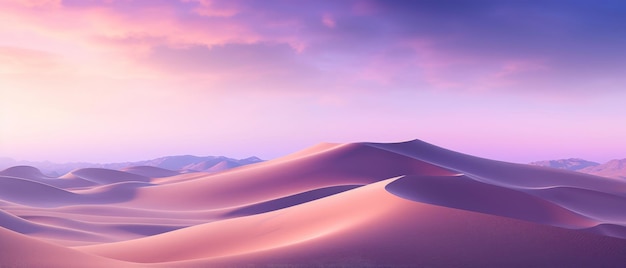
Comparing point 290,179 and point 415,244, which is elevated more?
point 415,244

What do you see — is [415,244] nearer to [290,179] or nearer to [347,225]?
[347,225]

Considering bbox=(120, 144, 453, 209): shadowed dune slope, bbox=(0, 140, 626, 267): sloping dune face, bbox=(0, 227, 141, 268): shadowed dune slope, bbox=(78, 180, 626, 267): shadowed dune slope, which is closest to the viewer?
bbox=(0, 227, 141, 268): shadowed dune slope

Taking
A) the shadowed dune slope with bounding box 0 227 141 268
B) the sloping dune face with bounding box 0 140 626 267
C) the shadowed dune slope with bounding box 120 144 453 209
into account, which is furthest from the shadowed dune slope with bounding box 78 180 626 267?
the shadowed dune slope with bounding box 120 144 453 209

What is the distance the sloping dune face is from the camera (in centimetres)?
802

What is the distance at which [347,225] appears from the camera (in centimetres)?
1042

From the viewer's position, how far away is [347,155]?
1683 inches

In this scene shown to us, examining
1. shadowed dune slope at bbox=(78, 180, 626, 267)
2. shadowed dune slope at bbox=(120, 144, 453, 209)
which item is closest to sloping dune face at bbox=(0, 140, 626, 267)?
shadowed dune slope at bbox=(78, 180, 626, 267)

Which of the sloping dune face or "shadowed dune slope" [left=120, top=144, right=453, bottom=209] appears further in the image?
"shadowed dune slope" [left=120, top=144, right=453, bottom=209]

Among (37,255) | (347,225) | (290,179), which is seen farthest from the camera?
(290,179)

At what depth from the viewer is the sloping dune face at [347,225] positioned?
26.3 ft

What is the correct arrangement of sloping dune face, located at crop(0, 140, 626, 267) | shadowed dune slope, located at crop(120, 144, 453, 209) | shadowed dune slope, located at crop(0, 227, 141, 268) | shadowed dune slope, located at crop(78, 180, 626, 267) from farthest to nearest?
shadowed dune slope, located at crop(120, 144, 453, 209) < sloping dune face, located at crop(0, 140, 626, 267) < shadowed dune slope, located at crop(78, 180, 626, 267) < shadowed dune slope, located at crop(0, 227, 141, 268)

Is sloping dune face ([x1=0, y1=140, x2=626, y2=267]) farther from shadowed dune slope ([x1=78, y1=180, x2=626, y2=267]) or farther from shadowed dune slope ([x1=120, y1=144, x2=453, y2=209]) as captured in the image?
shadowed dune slope ([x1=120, y1=144, x2=453, y2=209])

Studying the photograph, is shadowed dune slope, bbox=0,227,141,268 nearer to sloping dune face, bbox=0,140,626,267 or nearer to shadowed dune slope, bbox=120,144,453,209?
sloping dune face, bbox=0,140,626,267

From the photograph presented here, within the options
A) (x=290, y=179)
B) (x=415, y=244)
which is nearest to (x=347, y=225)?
(x=415, y=244)
